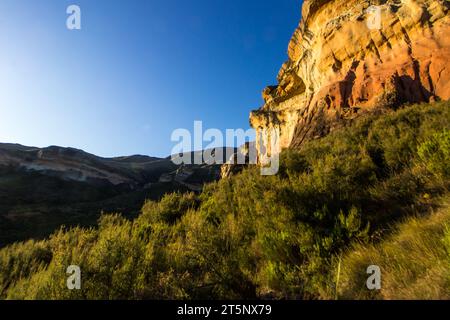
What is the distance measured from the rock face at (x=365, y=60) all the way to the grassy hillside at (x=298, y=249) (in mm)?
14854

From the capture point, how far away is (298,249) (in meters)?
4.04

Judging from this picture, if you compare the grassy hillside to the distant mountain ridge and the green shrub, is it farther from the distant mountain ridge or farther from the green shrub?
the distant mountain ridge

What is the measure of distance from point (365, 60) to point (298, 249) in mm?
22656

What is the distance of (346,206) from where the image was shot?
4.75 meters

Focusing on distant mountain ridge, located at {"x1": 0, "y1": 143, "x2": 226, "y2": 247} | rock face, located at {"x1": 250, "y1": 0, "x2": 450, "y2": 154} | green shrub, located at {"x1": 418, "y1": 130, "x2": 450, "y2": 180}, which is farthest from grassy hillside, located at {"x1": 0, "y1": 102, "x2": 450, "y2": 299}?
distant mountain ridge, located at {"x1": 0, "y1": 143, "x2": 226, "y2": 247}

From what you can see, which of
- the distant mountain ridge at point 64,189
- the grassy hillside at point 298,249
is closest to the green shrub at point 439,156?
the grassy hillside at point 298,249

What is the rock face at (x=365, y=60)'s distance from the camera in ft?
59.0

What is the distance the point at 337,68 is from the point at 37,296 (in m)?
26.1

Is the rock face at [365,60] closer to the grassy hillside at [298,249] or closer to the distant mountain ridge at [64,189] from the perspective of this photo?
the grassy hillside at [298,249]

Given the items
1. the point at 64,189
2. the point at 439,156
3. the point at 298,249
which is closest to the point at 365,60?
the point at 439,156

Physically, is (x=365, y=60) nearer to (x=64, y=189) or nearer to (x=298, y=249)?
(x=298, y=249)

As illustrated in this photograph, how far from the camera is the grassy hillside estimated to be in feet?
9.75

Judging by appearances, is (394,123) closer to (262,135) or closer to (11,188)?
(262,135)
